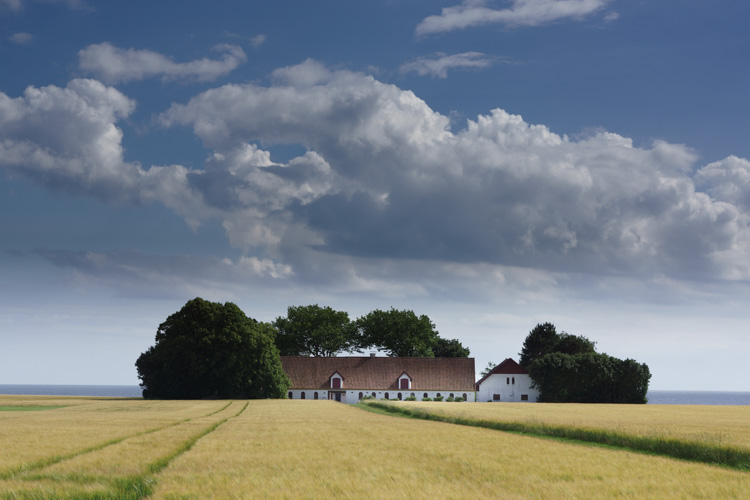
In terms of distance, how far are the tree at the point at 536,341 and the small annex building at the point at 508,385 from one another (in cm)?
2105

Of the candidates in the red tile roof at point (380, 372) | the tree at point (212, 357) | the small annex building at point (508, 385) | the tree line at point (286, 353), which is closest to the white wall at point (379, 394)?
the red tile roof at point (380, 372)

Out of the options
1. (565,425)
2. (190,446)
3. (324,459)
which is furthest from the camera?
(565,425)

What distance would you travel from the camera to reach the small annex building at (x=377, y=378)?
113 metres

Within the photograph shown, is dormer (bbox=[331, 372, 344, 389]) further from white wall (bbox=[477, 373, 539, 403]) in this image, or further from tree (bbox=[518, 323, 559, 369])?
tree (bbox=[518, 323, 559, 369])

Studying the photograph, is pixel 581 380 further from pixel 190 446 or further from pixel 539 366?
pixel 190 446

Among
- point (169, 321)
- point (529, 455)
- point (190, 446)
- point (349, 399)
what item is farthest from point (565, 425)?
point (349, 399)

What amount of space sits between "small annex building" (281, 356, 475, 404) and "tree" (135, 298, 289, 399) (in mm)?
16038

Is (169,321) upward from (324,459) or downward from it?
upward

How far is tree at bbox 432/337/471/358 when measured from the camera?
145m

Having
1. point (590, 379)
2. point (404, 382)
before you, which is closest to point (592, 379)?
point (590, 379)

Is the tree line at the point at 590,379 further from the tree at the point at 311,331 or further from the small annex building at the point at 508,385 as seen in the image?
the tree at the point at 311,331

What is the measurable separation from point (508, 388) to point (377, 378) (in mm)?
21077

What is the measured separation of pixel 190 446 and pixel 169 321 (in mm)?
69207

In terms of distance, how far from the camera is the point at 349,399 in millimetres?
113312
